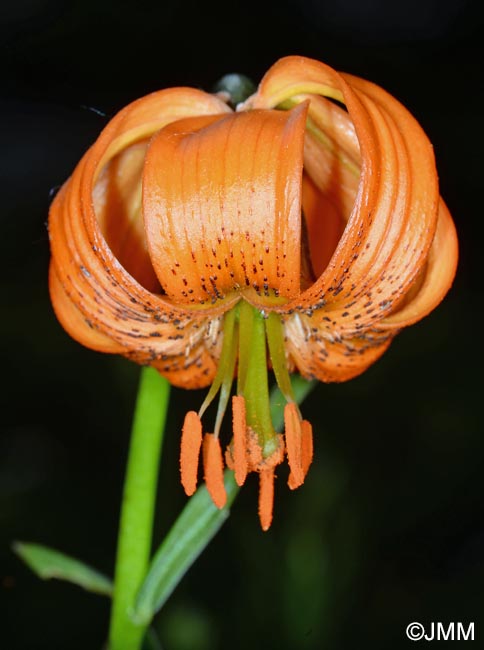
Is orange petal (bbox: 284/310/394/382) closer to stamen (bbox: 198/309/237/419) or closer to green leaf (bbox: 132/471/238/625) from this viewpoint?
stamen (bbox: 198/309/237/419)

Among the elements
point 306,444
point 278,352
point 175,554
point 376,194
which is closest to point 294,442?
point 306,444

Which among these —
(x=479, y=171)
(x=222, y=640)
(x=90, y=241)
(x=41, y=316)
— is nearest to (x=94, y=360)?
(x=41, y=316)

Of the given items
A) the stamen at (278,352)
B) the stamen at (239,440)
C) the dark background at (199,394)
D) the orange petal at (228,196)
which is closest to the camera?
the orange petal at (228,196)

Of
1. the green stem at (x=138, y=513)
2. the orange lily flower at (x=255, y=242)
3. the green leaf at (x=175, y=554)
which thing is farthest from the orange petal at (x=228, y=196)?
the green leaf at (x=175, y=554)

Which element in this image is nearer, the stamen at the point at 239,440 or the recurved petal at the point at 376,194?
the recurved petal at the point at 376,194

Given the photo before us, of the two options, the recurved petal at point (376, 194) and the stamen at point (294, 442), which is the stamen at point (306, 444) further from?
the recurved petal at point (376, 194)

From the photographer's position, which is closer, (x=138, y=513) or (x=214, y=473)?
(x=214, y=473)

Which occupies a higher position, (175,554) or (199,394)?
(175,554)

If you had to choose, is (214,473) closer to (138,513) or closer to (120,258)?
(138,513)
